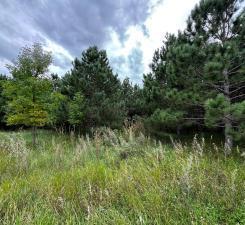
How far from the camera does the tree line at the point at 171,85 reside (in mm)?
6741

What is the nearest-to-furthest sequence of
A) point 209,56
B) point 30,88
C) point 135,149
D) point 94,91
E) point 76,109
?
1. point 135,149
2. point 209,56
3. point 30,88
4. point 76,109
5. point 94,91

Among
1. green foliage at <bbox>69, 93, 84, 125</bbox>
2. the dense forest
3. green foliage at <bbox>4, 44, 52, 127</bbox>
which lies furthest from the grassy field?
green foliage at <bbox>69, 93, 84, 125</bbox>

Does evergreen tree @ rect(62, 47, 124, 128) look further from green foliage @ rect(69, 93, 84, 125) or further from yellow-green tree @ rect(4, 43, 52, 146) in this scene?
yellow-green tree @ rect(4, 43, 52, 146)

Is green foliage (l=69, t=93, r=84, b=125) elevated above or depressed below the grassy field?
above

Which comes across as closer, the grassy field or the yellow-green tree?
the grassy field

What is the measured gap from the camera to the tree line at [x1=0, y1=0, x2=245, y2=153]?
6.74m

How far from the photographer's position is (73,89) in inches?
480

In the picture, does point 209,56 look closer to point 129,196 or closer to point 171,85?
point 171,85

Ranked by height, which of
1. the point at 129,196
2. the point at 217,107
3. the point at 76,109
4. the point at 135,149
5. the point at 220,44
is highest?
the point at 220,44

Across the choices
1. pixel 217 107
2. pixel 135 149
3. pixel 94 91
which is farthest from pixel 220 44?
pixel 94 91

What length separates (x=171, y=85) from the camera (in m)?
9.41

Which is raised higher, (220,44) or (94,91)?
(220,44)

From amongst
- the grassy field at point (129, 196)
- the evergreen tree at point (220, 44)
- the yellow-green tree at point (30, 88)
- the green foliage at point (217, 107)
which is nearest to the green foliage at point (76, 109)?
the yellow-green tree at point (30, 88)

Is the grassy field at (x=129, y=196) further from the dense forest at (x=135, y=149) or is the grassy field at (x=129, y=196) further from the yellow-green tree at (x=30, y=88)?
the yellow-green tree at (x=30, y=88)
